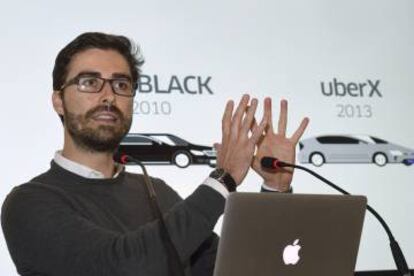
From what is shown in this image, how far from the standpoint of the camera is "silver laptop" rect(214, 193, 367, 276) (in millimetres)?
1441

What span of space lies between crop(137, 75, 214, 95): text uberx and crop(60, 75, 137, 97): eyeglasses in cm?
67

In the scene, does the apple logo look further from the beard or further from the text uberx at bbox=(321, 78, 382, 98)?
the text uberx at bbox=(321, 78, 382, 98)

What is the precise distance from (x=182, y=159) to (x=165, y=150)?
0.26 feet

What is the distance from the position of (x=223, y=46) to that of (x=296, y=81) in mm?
324

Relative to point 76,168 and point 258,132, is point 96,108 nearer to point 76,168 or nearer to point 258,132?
point 76,168

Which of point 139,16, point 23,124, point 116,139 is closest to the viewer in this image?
point 116,139

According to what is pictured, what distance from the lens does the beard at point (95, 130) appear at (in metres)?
1.97

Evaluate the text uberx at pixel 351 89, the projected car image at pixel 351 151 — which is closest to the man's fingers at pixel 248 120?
the projected car image at pixel 351 151

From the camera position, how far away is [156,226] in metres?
1.63

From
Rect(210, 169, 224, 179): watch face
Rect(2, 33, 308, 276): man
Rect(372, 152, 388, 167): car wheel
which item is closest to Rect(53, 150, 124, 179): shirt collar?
Rect(2, 33, 308, 276): man

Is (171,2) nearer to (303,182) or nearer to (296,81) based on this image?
(296,81)

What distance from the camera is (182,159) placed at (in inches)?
108

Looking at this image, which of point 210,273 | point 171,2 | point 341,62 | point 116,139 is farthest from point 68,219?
point 341,62


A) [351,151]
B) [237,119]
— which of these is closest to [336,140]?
[351,151]
